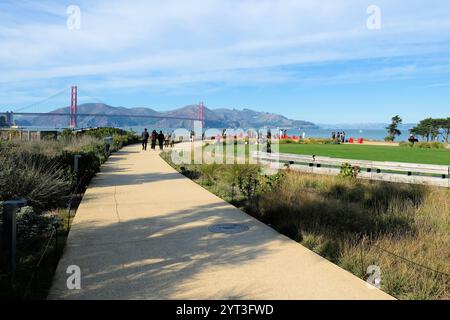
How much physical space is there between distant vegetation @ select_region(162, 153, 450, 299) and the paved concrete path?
387 millimetres

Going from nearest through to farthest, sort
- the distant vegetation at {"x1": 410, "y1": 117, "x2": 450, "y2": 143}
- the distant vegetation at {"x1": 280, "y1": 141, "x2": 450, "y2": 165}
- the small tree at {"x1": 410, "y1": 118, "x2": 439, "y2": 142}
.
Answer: the distant vegetation at {"x1": 280, "y1": 141, "x2": 450, "y2": 165} < the distant vegetation at {"x1": 410, "y1": 117, "x2": 450, "y2": 143} < the small tree at {"x1": 410, "y1": 118, "x2": 439, "y2": 142}

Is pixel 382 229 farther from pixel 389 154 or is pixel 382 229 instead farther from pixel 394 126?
pixel 394 126

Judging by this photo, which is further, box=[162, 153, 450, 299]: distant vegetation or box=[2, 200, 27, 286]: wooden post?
box=[162, 153, 450, 299]: distant vegetation

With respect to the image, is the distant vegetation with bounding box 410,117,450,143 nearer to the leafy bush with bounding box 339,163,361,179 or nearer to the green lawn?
the green lawn

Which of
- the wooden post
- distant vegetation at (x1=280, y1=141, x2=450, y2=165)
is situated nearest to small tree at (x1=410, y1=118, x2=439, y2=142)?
distant vegetation at (x1=280, y1=141, x2=450, y2=165)

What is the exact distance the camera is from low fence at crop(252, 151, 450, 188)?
13.9 m

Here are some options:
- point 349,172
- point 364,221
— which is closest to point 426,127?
point 349,172

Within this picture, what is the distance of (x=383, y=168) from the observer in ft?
52.4

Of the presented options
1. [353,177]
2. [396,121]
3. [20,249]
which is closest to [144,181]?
[353,177]

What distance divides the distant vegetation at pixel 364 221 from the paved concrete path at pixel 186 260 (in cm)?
39

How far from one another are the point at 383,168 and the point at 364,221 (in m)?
8.83

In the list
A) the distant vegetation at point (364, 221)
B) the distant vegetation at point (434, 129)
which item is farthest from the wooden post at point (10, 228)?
the distant vegetation at point (434, 129)

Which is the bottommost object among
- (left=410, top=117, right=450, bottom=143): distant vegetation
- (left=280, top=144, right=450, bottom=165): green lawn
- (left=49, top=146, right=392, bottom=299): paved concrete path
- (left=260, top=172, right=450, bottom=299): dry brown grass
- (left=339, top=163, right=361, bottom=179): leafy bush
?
(left=49, top=146, right=392, bottom=299): paved concrete path

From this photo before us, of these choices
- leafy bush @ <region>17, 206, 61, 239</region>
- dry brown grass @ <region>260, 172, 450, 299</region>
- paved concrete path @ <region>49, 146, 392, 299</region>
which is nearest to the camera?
paved concrete path @ <region>49, 146, 392, 299</region>
